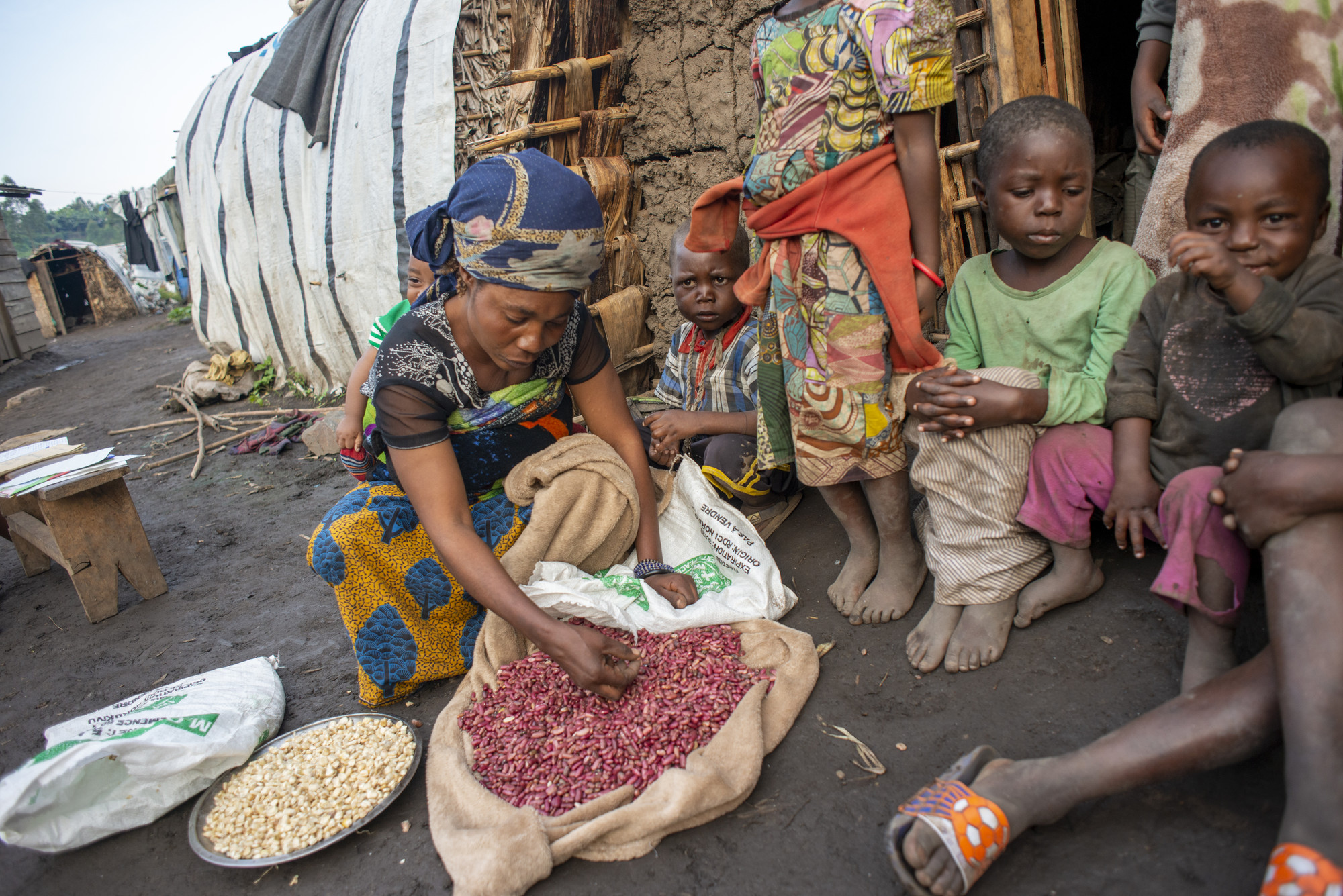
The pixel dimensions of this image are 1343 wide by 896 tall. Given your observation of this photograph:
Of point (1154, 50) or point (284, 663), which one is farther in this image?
point (284, 663)

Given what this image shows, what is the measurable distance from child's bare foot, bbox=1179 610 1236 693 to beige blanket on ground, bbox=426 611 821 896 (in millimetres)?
859

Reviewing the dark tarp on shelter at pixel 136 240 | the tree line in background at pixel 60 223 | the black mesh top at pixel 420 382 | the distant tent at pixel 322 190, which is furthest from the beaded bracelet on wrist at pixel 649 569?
the tree line in background at pixel 60 223

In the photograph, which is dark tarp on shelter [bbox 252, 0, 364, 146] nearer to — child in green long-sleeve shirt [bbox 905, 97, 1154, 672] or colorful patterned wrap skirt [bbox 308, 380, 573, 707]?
colorful patterned wrap skirt [bbox 308, 380, 573, 707]

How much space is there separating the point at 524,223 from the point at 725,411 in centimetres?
138

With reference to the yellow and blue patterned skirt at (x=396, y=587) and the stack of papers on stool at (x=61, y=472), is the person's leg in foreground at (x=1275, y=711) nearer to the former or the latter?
the yellow and blue patterned skirt at (x=396, y=587)

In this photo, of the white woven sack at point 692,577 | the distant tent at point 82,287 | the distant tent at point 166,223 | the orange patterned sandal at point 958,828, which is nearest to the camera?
the orange patterned sandal at point 958,828

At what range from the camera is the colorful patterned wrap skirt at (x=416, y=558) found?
7.68 feet

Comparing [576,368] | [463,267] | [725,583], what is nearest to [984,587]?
[725,583]

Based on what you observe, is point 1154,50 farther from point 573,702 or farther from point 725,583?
point 573,702

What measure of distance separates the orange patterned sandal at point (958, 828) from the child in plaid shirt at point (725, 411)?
1.54 meters

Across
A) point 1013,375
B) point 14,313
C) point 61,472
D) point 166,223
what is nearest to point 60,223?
point 166,223

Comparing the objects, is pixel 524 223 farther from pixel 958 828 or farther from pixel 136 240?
pixel 136 240

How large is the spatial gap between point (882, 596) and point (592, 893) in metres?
1.18

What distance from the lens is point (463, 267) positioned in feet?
6.52
